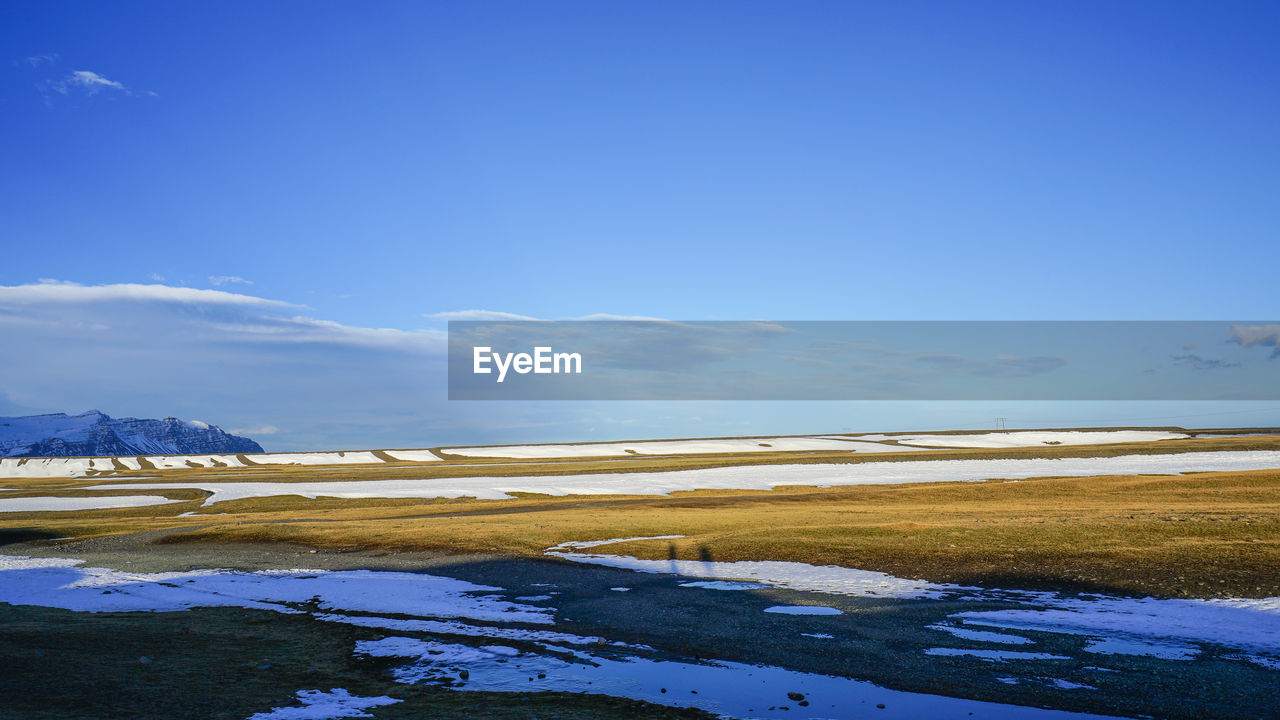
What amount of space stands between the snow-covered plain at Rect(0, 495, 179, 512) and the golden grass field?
4978 millimetres

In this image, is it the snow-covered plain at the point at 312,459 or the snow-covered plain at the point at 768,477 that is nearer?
the snow-covered plain at the point at 768,477

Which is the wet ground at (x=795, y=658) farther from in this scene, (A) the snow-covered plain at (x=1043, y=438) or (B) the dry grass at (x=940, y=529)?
(A) the snow-covered plain at (x=1043, y=438)

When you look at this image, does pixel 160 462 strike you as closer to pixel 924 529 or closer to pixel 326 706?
pixel 924 529

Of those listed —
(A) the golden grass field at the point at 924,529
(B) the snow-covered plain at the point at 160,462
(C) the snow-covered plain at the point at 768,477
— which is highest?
(A) the golden grass field at the point at 924,529

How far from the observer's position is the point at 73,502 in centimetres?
7175

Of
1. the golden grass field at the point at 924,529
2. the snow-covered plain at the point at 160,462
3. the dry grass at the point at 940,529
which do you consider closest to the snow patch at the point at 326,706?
the golden grass field at the point at 924,529

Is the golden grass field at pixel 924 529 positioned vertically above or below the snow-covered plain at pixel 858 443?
above

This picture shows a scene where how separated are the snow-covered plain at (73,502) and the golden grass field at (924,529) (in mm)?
4978

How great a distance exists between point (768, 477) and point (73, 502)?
65.5 meters

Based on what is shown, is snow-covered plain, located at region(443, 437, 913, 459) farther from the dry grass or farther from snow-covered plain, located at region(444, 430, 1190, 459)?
the dry grass

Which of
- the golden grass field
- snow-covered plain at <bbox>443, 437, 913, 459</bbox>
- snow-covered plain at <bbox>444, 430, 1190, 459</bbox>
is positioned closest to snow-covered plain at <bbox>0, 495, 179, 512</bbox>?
the golden grass field

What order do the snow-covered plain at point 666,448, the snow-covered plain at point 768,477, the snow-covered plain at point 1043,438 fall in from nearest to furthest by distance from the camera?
the snow-covered plain at point 768,477 < the snow-covered plain at point 1043,438 < the snow-covered plain at point 666,448

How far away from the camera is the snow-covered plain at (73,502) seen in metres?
67.1

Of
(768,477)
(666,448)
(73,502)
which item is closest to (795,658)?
(768,477)
